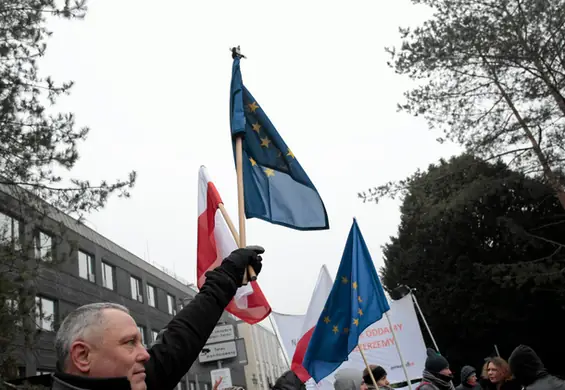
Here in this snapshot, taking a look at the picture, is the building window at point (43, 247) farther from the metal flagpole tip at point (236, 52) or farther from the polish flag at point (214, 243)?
the metal flagpole tip at point (236, 52)

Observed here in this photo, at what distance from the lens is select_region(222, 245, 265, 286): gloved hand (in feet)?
8.04

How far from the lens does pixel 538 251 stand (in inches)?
938

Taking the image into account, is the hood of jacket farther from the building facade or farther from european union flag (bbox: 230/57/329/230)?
the building facade

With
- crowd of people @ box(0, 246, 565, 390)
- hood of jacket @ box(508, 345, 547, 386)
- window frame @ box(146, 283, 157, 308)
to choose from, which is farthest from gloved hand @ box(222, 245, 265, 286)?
window frame @ box(146, 283, 157, 308)

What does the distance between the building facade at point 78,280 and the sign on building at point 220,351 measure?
0.25 m

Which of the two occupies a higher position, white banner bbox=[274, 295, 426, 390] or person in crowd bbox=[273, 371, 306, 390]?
white banner bbox=[274, 295, 426, 390]

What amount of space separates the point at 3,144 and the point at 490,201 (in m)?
20.5

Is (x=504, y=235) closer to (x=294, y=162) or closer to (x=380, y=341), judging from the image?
(x=380, y=341)

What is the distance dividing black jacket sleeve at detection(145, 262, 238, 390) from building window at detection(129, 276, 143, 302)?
34870 mm

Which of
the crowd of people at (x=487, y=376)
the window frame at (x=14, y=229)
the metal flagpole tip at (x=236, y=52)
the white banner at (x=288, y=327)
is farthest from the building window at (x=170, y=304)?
the metal flagpole tip at (x=236, y=52)

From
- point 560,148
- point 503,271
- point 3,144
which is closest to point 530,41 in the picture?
point 560,148

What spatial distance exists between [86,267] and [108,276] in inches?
115

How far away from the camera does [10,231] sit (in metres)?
8.91

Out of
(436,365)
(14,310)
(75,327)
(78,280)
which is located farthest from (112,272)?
(75,327)
